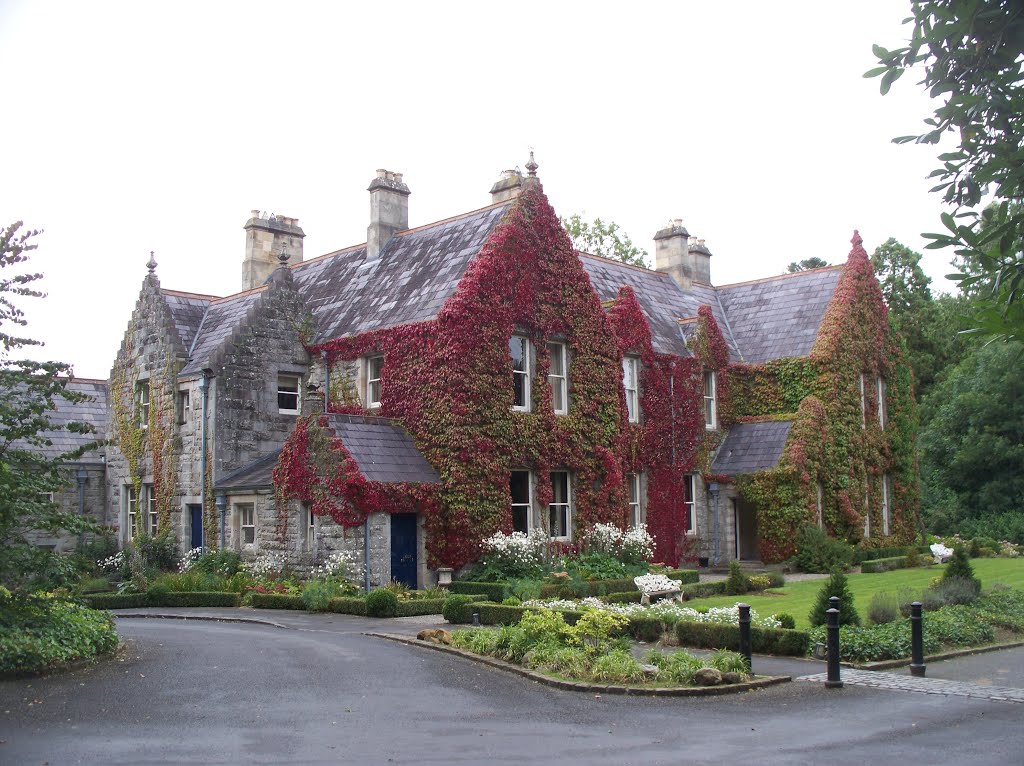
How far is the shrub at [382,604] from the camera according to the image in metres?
22.2

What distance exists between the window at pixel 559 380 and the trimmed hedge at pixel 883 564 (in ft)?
34.6

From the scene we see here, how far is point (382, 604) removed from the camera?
2220 cm

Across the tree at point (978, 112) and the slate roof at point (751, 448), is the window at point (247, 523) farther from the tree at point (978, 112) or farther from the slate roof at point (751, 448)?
the tree at point (978, 112)

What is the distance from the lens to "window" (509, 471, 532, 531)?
2858 cm

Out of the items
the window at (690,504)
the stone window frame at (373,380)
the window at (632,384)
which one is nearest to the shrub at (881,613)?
the stone window frame at (373,380)

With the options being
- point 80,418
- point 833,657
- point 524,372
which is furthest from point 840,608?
point 80,418

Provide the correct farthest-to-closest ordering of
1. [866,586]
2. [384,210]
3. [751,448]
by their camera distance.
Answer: [751,448] → [384,210] → [866,586]

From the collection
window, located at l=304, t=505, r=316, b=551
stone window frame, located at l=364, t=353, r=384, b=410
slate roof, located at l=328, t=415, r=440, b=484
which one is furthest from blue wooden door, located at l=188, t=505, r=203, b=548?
slate roof, located at l=328, t=415, r=440, b=484

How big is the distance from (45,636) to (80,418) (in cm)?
2639

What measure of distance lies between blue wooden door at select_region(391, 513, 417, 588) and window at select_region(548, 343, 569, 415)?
5760 mm

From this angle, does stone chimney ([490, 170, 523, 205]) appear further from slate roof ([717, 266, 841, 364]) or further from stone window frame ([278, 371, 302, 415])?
slate roof ([717, 266, 841, 364])

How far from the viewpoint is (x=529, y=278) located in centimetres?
2902

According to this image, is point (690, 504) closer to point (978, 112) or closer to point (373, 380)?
point (373, 380)

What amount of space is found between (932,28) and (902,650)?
33.5 feet
